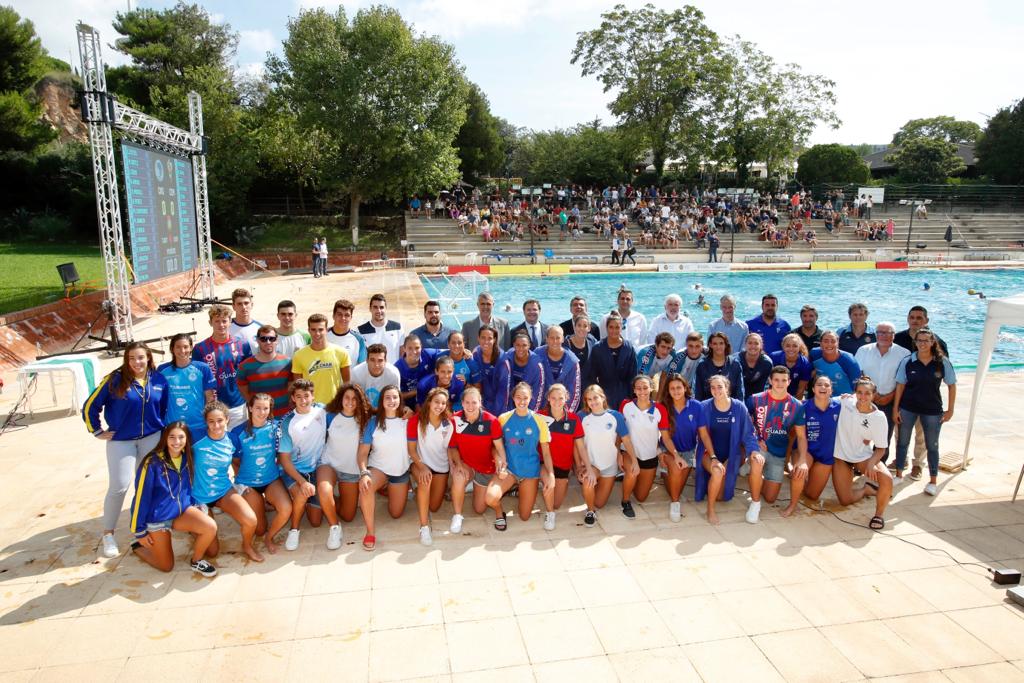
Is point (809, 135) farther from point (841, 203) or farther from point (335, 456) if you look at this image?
point (335, 456)

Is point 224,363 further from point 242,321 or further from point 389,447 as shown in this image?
point 389,447

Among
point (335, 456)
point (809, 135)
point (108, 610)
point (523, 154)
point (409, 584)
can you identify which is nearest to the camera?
point (108, 610)

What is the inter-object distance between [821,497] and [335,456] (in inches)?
171

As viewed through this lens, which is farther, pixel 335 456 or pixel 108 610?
pixel 335 456

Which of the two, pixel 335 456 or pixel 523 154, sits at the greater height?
pixel 523 154

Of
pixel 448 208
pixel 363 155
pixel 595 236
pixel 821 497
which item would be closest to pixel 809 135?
pixel 595 236

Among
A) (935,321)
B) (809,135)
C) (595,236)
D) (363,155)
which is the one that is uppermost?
(809,135)

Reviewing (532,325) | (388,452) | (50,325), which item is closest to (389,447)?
(388,452)

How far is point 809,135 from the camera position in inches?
1545

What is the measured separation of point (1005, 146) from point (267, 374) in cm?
5055

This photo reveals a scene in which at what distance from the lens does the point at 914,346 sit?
6.16 meters

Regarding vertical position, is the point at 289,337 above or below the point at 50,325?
above

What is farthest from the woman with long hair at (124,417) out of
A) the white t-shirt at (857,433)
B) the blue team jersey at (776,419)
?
the white t-shirt at (857,433)

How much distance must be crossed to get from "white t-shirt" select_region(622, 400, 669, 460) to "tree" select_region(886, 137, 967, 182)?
153 feet
